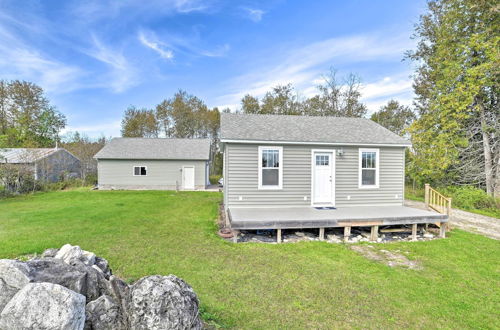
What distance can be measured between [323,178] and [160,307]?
23.3 ft

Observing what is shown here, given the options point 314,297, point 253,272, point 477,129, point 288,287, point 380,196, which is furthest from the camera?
point 477,129

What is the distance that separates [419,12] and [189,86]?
22028 mm

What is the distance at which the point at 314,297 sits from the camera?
3.48 m

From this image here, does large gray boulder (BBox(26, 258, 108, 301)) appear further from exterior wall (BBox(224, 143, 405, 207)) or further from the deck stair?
the deck stair

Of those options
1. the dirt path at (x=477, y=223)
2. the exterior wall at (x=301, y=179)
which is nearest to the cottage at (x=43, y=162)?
the exterior wall at (x=301, y=179)

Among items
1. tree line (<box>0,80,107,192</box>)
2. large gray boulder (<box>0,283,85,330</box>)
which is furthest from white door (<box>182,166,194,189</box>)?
large gray boulder (<box>0,283,85,330</box>)

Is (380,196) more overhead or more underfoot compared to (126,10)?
more underfoot

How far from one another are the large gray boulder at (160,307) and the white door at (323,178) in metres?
6.56

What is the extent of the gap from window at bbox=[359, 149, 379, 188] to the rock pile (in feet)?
25.5

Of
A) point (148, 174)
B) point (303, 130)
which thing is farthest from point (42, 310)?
point (148, 174)

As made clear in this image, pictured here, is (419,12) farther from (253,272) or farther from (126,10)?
(253,272)

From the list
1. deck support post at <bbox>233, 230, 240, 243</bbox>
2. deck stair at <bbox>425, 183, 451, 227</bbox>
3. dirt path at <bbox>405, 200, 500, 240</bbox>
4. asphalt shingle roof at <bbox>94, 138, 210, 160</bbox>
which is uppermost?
asphalt shingle roof at <bbox>94, 138, 210, 160</bbox>

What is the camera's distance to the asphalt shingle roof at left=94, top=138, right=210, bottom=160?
18094 millimetres

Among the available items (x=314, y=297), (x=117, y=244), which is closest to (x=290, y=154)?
(x=314, y=297)
